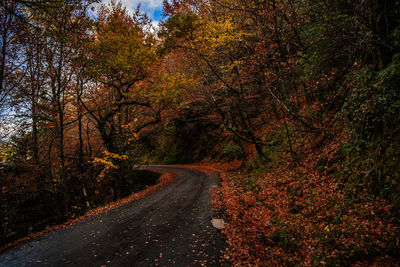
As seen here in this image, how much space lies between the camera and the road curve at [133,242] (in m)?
4.86

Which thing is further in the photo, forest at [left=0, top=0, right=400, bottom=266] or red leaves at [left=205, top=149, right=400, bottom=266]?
forest at [left=0, top=0, right=400, bottom=266]

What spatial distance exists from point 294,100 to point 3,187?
15666 mm

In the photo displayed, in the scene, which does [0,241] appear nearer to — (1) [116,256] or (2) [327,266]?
(1) [116,256]

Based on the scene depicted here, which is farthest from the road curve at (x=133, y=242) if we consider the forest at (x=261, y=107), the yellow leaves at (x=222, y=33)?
the yellow leaves at (x=222, y=33)

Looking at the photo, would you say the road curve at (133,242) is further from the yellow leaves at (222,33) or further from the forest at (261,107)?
the yellow leaves at (222,33)

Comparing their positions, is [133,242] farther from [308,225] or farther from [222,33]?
[222,33]

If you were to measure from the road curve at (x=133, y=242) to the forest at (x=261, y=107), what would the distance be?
86 centimetres

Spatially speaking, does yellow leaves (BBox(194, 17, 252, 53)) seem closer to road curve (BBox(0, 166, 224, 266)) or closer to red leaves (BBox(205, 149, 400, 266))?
red leaves (BBox(205, 149, 400, 266))

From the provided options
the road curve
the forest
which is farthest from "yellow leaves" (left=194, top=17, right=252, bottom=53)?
the road curve

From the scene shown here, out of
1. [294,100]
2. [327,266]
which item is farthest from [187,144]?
[327,266]

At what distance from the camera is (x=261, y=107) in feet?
54.3

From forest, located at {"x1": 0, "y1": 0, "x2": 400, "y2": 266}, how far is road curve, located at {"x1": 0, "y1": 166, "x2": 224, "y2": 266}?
2.83 ft

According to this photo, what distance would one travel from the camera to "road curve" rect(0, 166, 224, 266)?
486cm

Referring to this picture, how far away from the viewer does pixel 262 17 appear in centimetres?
891
